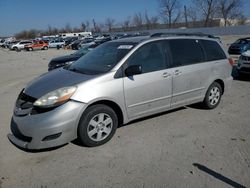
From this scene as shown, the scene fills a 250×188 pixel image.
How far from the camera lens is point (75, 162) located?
12.8 feet

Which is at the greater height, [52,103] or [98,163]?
[52,103]

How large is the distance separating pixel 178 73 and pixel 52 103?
2478 millimetres

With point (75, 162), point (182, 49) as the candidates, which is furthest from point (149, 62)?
point (75, 162)

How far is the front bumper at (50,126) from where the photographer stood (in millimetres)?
3896

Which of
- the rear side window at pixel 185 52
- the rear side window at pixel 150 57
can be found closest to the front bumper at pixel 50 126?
the rear side window at pixel 150 57

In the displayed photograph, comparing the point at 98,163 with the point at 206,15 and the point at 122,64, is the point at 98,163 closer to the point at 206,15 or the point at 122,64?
the point at 122,64

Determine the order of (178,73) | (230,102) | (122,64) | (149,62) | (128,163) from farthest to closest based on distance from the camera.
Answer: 1. (230,102)
2. (178,73)
3. (149,62)
4. (122,64)
5. (128,163)

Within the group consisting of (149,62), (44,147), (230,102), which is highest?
(149,62)

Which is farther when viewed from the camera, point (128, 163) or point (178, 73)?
point (178, 73)

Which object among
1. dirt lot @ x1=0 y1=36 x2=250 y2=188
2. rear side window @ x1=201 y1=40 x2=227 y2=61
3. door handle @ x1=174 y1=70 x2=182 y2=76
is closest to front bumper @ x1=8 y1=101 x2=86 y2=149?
dirt lot @ x1=0 y1=36 x2=250 y2=188

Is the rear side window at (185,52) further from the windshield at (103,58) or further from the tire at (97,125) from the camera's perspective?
the tire at (97,125)

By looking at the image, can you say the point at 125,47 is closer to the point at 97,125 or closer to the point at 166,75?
the point at 166,75

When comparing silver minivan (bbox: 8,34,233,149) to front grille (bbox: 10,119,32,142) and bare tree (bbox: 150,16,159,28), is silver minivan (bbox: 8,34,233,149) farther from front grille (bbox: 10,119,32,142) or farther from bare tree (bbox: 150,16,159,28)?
bare tree (bbox: 150,16,159,28)

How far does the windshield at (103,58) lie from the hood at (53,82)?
24cm
